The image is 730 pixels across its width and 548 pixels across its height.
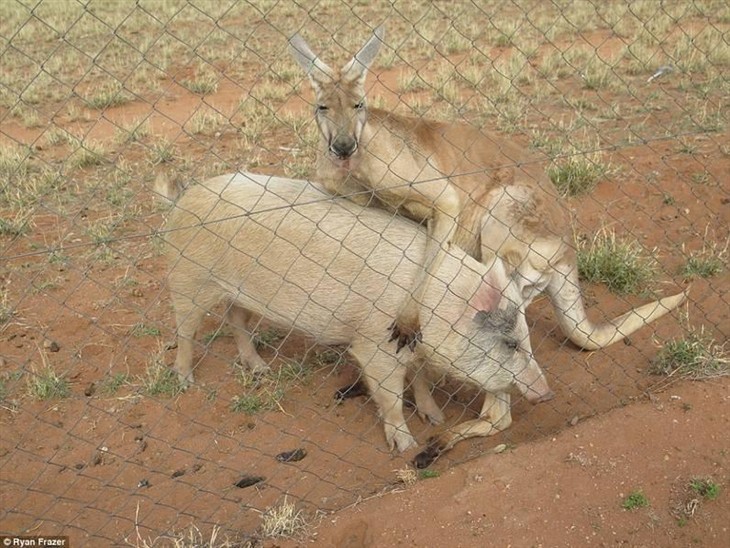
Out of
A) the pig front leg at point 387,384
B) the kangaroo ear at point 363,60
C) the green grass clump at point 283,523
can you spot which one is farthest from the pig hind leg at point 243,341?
the kangaroo ear at point 363,60

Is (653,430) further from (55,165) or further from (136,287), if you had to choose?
(55,165)

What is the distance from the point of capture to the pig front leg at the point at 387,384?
463 centimetres

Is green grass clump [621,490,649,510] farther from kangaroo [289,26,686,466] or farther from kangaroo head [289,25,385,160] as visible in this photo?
kangaroo head [289,25,385,160]

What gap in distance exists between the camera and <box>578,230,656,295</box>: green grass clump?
5.83m

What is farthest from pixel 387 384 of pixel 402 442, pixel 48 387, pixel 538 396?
pixel 48 387

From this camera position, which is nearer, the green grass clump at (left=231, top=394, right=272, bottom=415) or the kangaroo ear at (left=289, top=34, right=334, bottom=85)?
the kangaroo ear at (left=289, top=34, right=334, bottom=85)

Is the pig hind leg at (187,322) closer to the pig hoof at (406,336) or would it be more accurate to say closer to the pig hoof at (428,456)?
the pig hoof at (406,336)

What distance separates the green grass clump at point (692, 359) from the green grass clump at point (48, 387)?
364cm

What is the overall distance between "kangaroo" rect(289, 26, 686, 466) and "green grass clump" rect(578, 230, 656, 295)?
2.09 ft

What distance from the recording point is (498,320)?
4.36 meters

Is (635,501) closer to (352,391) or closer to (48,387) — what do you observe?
(352,391)

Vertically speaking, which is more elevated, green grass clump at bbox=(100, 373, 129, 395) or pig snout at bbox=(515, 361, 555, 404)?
pig snout at bbox=(515, 361, 555, 404)

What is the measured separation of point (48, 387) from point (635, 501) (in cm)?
352

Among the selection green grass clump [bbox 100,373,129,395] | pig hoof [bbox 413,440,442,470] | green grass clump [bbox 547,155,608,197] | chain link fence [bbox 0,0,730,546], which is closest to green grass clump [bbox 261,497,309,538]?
chain link fence [bbox 0,0,730,546]
